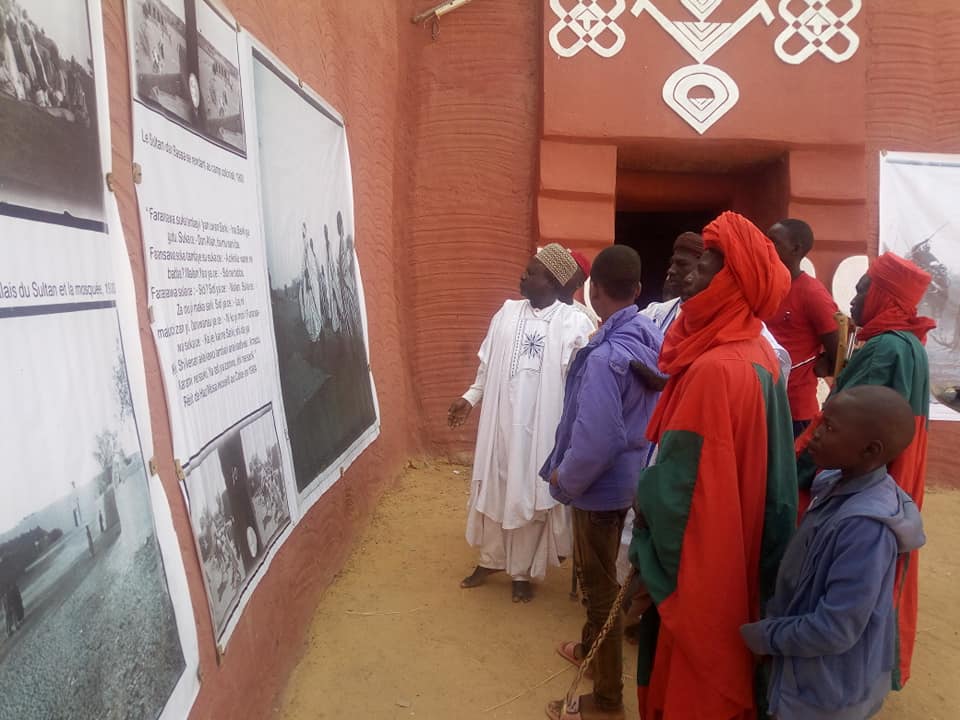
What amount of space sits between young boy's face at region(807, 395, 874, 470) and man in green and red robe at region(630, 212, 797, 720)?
0.12 metres

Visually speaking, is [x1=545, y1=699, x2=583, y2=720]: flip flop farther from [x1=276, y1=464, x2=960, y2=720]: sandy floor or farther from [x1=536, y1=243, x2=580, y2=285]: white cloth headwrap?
[x1=536, y1=243, x2=580, y2=285]: white cloth headwrap

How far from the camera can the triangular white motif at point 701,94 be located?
195 inches

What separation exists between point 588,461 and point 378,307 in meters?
2.75

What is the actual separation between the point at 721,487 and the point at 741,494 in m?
0.10

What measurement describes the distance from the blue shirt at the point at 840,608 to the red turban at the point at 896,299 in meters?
1.00

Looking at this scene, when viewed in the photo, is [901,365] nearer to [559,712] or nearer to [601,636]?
[601,636]

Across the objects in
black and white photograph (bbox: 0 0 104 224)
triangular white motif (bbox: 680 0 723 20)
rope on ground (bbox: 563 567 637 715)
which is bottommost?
rope on ground (bbox: 563 567 637 715)

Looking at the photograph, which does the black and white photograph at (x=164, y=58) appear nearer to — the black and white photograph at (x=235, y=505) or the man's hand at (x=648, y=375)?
the black and white photograph at (x=235, y=505)

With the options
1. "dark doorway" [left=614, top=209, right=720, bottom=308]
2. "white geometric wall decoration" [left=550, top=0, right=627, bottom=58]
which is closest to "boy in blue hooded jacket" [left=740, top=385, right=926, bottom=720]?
"white geometric wall decoration" [left=550, top=0, right=627, bottom=58]

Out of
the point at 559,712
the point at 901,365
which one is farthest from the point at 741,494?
the point at 559,712

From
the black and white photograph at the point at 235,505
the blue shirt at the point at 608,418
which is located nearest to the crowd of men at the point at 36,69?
the black and white photograph at the point at 235,505

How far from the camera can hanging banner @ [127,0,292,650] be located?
5.83ft

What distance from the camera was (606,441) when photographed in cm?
231

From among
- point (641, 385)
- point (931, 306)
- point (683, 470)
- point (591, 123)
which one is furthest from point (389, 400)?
point (931, 306)
